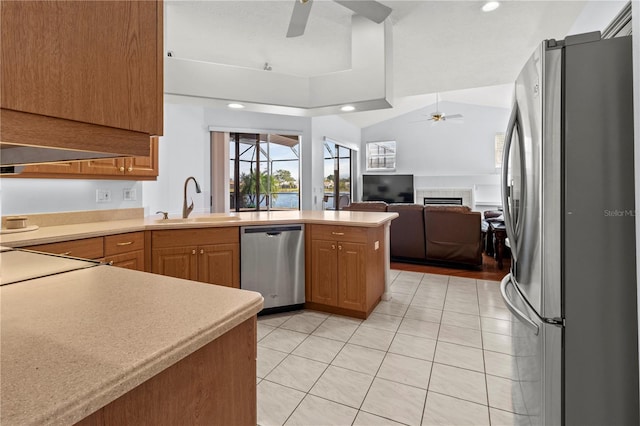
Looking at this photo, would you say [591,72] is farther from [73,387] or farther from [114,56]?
[73,387]

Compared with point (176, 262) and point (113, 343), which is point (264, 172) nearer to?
point (176, 262)

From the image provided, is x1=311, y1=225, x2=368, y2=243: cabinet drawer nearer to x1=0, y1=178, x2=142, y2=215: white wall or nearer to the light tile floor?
the light tile floor

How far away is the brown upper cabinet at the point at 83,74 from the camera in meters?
0.45

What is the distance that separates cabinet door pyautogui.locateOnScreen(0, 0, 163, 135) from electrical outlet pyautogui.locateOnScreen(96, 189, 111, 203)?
2.52 m

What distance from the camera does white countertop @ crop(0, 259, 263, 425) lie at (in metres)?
0.45

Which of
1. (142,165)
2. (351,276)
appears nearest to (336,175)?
(351,276)

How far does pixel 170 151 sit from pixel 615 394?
4.63 meters

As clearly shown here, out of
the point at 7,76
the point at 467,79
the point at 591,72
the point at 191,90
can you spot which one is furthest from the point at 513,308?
the point at 467,79

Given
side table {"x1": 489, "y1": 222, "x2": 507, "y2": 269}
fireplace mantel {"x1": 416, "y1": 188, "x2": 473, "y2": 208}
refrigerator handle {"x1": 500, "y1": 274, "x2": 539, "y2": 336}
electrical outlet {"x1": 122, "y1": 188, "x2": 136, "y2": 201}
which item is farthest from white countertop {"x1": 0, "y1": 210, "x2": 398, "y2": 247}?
fireplace mantel {"x1": 416, "y1": 188, "x2": 473, "y2": 208}

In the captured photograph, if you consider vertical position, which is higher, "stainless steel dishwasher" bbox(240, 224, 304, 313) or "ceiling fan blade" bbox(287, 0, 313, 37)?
"ceiling fan blade" bbox(287, 0, 313, 37)

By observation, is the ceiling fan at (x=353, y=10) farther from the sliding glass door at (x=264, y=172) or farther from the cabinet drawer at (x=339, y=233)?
the sliding glass door at (x=264, y=172)

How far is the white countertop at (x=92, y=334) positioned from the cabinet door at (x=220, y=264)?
5.45 ft

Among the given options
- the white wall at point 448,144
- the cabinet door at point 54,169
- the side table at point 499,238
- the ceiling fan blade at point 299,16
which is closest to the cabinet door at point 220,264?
the cabinet door at point 54,169

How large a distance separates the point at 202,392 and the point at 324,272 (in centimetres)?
223
